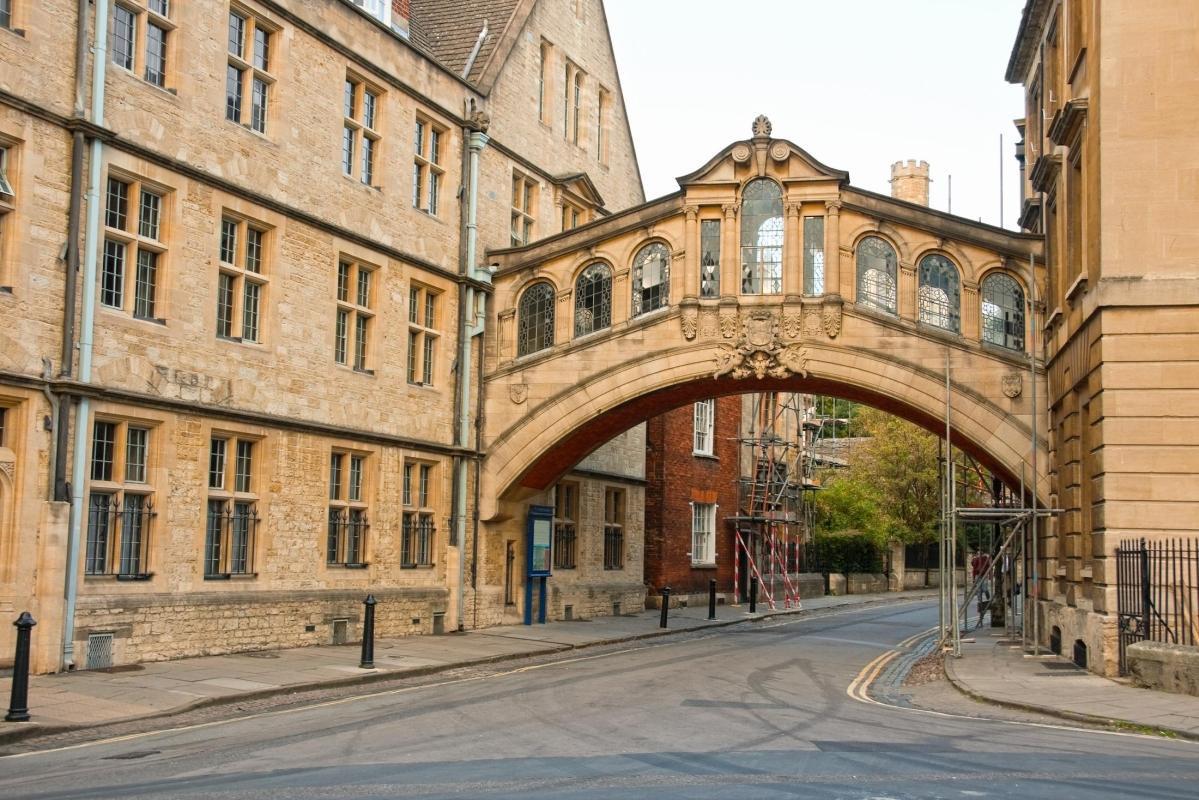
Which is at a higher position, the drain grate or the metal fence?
the metal fence

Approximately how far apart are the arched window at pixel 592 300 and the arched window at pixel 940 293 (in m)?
6.22

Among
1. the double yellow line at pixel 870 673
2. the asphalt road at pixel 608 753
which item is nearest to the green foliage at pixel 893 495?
the double yellow line at pixel 870 673

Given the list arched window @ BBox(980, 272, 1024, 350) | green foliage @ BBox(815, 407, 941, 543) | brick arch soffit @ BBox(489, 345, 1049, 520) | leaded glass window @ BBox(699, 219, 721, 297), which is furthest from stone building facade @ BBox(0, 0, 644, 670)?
green foliage @ BBox(815, 407, 941, 543)

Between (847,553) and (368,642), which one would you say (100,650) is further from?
(847,553)

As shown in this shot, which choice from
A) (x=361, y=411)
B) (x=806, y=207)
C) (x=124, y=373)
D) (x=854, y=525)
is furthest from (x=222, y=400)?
(x=854, y=525)

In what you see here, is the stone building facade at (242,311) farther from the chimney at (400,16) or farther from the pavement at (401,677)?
the pavement at (401,677)

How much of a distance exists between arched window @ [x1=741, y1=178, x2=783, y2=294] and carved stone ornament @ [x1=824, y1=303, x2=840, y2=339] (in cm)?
109

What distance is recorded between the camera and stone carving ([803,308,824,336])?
1015 inches

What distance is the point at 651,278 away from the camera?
27.1 meters

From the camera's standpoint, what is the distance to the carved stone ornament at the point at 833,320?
25609 millimetres

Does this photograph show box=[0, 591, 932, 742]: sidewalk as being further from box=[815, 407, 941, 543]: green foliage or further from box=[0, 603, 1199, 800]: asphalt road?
box=[815, 407, 941, 543]: green foliage

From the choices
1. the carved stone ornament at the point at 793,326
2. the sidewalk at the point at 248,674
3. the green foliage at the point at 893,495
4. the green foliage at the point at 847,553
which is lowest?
the sidewalk at the point at 248,674

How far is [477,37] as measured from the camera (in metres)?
29.7

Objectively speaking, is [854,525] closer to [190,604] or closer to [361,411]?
[361,411]
